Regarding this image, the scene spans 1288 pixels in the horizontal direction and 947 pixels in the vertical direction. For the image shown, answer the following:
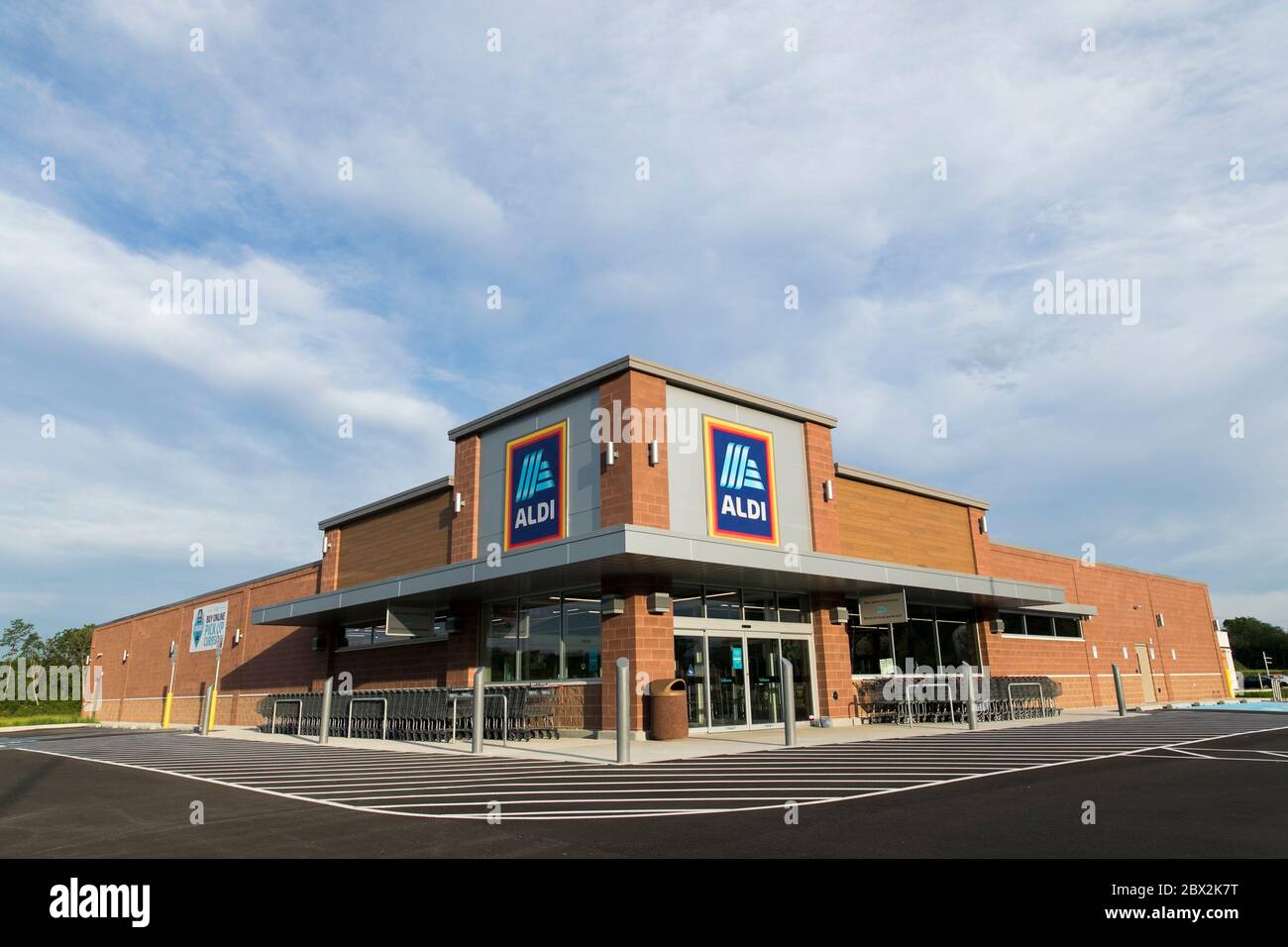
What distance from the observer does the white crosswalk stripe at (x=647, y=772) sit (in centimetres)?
704

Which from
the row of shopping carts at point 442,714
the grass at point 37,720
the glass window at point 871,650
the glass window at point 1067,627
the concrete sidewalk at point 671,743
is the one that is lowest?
the grass at point 37,720

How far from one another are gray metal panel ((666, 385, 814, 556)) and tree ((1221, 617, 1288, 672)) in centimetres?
10669

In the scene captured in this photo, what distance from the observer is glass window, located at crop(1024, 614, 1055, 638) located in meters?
24.9

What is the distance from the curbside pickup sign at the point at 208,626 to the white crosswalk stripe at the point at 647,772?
1398 centimetres

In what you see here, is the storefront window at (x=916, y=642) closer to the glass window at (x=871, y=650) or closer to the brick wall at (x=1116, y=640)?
the glass window at (x=871, y=650)

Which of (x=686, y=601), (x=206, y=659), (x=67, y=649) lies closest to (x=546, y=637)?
(x=686, y=601)

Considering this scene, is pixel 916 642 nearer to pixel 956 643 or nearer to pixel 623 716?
pixel 956 643

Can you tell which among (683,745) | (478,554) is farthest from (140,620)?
(683,745)

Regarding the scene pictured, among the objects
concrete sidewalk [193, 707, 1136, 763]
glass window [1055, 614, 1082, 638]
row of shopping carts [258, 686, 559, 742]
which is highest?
glass window [1055, 614, 1082, 638]

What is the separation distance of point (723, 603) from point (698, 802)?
969 centimetres

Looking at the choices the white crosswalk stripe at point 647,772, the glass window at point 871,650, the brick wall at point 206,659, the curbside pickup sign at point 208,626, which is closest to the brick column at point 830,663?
the glass window at point 871,650

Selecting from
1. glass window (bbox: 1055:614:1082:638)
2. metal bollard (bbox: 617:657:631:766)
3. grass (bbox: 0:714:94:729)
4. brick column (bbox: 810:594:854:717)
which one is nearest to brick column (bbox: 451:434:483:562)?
brick column (bbox: 810:594:854:717)

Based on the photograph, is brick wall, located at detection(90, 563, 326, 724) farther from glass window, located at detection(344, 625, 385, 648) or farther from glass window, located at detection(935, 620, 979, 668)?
glass window, located at detection(935, 620, 979, 668)
